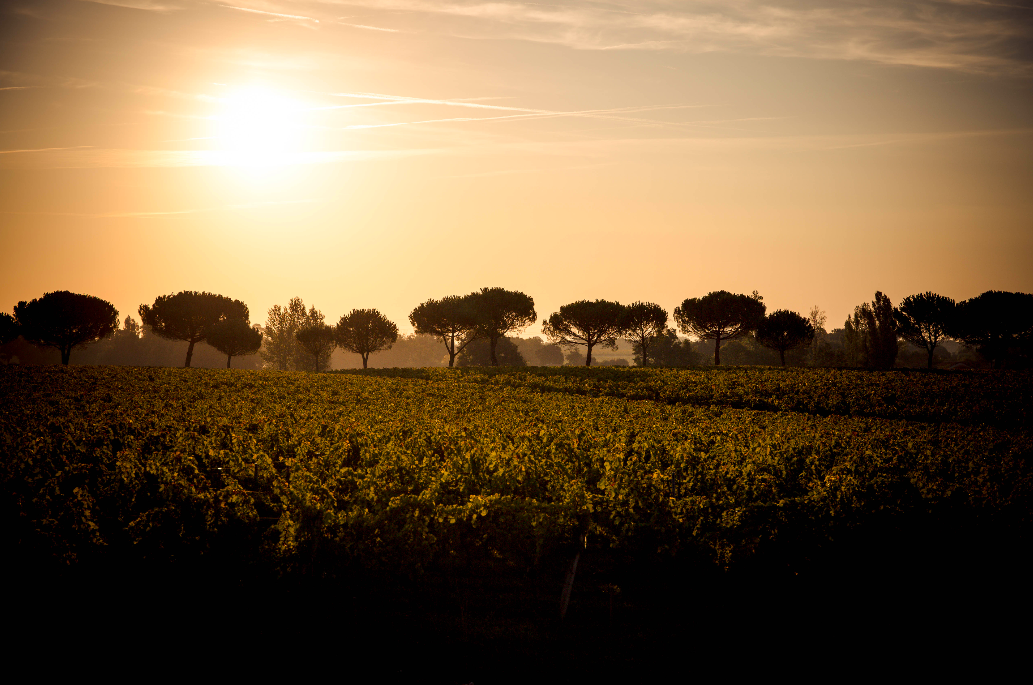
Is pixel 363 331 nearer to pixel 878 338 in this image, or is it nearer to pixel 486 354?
pixel 486 354

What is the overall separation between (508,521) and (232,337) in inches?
3147

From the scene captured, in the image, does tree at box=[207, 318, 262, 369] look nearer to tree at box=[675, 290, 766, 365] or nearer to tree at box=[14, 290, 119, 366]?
tree at box=[14, 290, 119, 366]

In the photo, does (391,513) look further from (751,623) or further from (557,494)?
(751,623)

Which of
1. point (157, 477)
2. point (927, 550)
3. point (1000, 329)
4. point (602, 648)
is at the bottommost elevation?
point (602, 648)

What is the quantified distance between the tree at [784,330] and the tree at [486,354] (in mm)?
36878

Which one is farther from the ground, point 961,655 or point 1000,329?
point 1000,329

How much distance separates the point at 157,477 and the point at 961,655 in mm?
13577

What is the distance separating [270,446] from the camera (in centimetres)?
1366

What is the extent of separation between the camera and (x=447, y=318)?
82.0 m

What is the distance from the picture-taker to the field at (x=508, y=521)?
9438 mm

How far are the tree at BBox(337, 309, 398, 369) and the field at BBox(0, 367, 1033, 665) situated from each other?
71.2m

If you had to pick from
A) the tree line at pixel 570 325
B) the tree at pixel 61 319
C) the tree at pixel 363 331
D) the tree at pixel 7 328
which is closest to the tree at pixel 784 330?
the tree line at pixel 570 325

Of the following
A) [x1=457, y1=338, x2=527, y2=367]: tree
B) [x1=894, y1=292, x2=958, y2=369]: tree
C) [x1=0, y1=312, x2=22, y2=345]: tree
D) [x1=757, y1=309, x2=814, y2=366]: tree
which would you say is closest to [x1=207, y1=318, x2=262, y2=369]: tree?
[x1=0, y1=312, x2=22, y2=345]: tree

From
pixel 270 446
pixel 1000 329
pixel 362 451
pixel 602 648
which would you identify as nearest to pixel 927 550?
pixel 602 648
